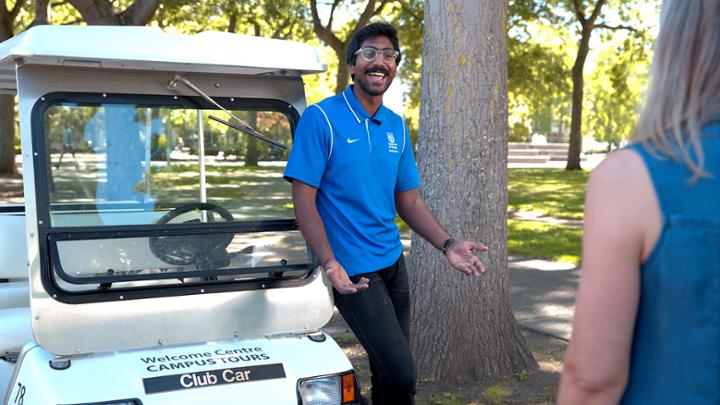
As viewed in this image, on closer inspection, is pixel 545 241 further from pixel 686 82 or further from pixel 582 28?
pixel 582 28

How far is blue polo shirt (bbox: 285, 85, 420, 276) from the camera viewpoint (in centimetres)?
336

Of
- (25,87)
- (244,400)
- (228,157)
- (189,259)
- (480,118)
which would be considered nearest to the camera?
(244,400)

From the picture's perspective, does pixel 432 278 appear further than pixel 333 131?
Yes

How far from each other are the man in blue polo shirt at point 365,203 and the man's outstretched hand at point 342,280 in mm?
46

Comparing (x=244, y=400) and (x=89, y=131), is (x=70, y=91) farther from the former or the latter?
(x=244, y=400)

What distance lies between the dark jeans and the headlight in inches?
5.1

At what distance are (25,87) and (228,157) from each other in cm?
94

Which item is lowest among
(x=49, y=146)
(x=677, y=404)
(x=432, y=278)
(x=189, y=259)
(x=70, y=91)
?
(x=432, y=278)

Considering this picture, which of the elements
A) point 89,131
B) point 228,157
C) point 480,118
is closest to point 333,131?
point 228,157

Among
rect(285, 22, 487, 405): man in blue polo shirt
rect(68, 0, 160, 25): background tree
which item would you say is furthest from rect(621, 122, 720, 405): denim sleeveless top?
rect(68, 0, 160, 25): background tree

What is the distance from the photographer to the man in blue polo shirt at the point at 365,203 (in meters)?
3.34

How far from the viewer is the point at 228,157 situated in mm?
3924

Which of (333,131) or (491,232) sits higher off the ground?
(333,131)

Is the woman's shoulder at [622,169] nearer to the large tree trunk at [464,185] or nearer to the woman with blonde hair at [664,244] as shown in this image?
the woman with blonde hair at [664,244]
